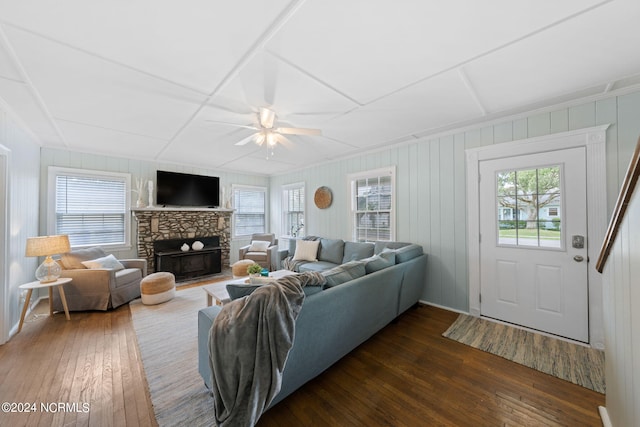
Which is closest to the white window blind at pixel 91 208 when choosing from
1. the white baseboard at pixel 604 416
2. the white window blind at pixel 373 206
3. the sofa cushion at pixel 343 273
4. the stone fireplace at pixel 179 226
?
the stone fireplace at pixel 179 226

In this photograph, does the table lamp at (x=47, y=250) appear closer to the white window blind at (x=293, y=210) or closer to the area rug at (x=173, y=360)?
the area rug at (x=173, y=360)

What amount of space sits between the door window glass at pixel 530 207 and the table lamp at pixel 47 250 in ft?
18.5

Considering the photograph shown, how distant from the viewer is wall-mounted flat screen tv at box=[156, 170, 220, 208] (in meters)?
4.97

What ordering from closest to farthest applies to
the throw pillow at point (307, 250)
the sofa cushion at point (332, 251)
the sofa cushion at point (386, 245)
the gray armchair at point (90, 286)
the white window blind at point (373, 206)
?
the gray armchair at point (90, 286), the sofa cushion at point (386, 245), the white window blind at point (373, 206), the sofa cushion at point (332, 251), the throw pillow at point (307, 250)

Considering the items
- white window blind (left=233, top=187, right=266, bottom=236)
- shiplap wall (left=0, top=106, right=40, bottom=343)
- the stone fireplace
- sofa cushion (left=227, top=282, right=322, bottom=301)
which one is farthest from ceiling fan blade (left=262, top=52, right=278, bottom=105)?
white window blind (left=233, top=187, right=266, bottom=236)

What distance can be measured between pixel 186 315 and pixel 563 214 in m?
4.74

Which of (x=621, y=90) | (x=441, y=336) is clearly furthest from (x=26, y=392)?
(x=621, y=90)

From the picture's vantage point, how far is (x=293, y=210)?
615 centimetres

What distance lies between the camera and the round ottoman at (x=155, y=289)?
11.6 ft

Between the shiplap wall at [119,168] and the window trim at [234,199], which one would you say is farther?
the window trim at [234,199]

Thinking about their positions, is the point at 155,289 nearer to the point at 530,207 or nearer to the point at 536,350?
the point at 536,350

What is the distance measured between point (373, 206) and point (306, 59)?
3.03 metres

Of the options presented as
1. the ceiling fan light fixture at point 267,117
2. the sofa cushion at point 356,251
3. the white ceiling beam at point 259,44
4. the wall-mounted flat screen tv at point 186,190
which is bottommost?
the sofa cushion at point 356,251

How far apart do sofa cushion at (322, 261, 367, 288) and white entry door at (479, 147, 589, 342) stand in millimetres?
1856
